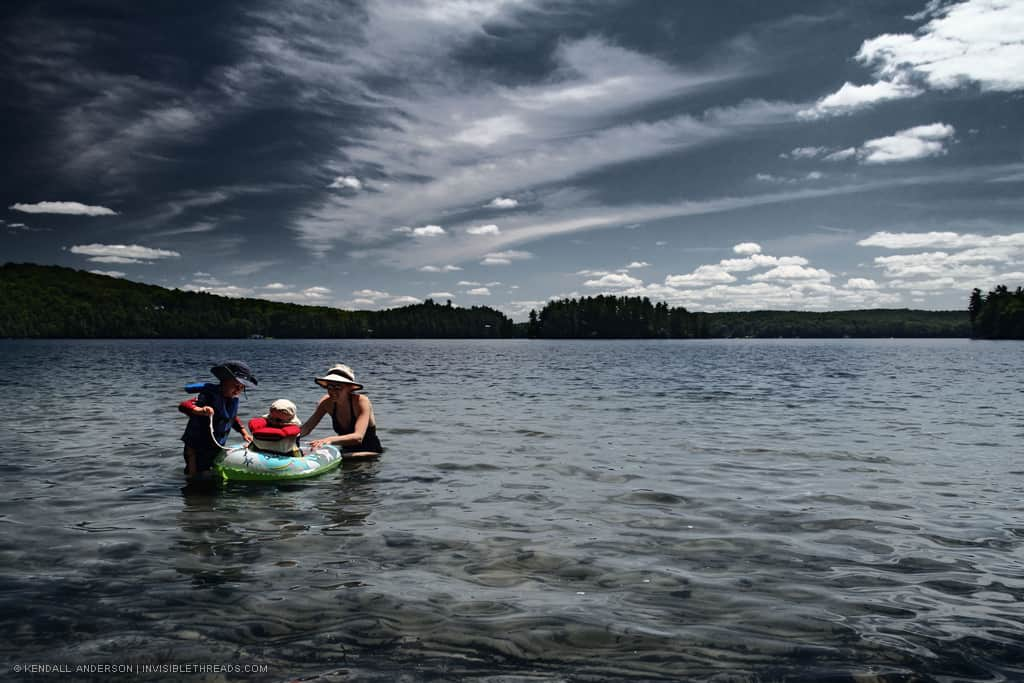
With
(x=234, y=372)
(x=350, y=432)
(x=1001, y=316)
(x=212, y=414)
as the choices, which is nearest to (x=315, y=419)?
(x=350, y=432)

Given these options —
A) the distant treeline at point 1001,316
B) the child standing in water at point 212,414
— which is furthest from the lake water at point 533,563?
the distant treeline at point 1001,316

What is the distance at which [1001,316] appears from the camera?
17912 centimetres

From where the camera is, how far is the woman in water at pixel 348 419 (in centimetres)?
1499

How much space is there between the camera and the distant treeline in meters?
175

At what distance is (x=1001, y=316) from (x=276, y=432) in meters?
216

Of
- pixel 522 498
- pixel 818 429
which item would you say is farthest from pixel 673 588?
pixel 818 429

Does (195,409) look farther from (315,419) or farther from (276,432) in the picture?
(315,419)

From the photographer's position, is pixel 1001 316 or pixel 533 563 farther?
pixel 1001 316

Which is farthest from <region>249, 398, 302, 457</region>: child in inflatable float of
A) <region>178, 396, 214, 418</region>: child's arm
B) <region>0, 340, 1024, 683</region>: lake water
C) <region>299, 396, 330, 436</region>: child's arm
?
<region>299, 396, 330, 436</region>: child's arm

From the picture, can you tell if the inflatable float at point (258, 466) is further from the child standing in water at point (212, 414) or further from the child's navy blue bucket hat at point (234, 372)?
the child's navy blue bucket hat at point (234, 372)

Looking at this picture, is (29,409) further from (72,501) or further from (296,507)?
(296,507)

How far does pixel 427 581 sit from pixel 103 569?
13.3 feet

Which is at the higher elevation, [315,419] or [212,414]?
[212,414]

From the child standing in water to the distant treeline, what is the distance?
688ft
